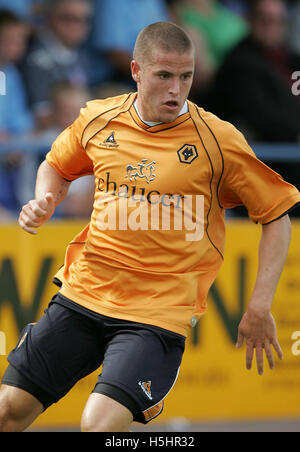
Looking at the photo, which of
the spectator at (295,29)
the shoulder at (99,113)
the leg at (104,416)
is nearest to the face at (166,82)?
the shoulder at (99,113)

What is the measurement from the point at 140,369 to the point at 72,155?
4.27ft

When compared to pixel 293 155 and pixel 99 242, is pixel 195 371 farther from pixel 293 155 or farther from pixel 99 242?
pixel 99 242

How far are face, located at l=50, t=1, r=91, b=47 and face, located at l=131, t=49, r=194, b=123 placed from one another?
13.0 ft

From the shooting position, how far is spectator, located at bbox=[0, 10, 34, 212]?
762cm

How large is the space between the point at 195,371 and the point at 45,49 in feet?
10.9

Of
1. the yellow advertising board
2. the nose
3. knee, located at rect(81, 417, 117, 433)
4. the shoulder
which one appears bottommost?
the yellow advertising board

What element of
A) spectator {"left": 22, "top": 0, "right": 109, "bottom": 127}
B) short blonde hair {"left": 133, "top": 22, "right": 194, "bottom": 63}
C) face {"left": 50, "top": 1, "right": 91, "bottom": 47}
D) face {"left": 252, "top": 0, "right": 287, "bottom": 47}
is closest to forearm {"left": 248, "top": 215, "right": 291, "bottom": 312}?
short blonde hair {"left": 133, "top": 22, "right": 194, "bottom": 63}

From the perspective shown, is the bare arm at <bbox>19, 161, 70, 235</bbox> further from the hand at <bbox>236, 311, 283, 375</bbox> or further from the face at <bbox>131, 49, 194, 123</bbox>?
the hand at <bbox>236, 311, 283, 375</bbox>

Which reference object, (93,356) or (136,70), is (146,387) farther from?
(136,70)

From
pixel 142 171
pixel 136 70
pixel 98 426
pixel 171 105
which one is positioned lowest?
pixel 98 426

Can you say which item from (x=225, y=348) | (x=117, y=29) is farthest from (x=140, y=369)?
(x=117, y=29)

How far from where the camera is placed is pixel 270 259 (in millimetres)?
4602

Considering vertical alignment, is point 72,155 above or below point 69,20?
above

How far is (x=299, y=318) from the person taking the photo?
8.03 meters
